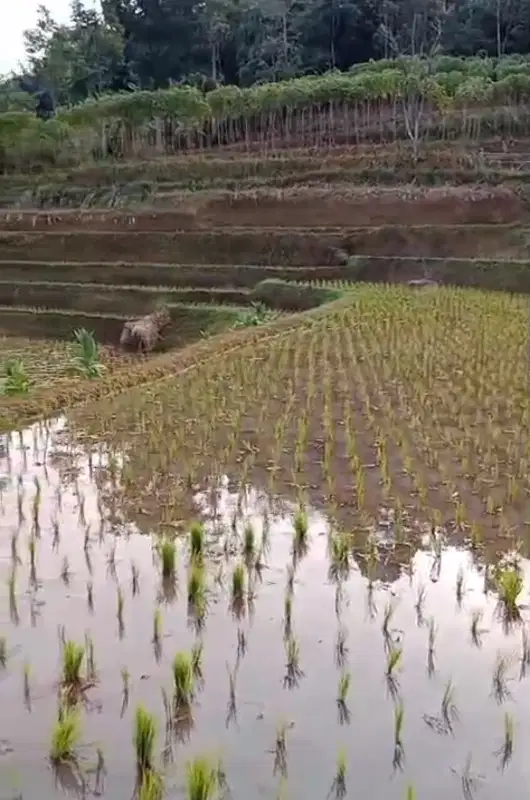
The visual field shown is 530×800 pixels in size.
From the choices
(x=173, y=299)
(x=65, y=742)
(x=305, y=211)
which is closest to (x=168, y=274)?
(x=173, y=299)

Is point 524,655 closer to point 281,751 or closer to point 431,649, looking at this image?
point 431,649

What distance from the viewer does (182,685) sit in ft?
12.2

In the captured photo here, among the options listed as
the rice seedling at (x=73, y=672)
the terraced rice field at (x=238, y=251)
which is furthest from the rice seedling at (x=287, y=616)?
the terraced rice field at (x=238, y=251)

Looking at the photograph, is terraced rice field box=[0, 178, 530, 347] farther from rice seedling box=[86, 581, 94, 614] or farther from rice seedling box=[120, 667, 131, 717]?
rice seedling box=[120, 667, 131, 717]

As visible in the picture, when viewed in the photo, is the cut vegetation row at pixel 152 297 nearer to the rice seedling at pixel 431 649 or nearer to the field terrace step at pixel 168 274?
the field terrace step at pixel 168 274

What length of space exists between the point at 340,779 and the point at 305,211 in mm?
20886

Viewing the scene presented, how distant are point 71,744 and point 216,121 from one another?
32413mm

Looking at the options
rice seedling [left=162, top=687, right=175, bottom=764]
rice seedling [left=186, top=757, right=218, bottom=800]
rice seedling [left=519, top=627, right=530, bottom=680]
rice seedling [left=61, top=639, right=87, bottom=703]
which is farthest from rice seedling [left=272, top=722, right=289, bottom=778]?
rice seedling [left=519, top=627, right=530, bottom=680]

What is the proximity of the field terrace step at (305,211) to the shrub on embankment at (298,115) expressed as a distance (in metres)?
6.61

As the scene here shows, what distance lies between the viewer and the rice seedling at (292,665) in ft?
12.7

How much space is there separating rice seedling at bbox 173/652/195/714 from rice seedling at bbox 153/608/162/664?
1.05 feet

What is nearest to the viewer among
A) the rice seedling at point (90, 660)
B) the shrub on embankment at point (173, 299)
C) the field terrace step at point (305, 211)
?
the rice seedling at point (90, 660)

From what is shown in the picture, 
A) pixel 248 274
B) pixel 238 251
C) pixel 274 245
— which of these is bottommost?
pixel 248 274

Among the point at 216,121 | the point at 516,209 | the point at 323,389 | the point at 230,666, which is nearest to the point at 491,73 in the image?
the point at 216,121
